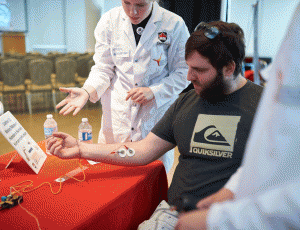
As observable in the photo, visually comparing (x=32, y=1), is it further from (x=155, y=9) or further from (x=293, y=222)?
(x=293, y=222)

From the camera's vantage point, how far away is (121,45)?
1.62m

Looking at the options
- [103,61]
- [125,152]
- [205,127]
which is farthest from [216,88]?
[103,61]

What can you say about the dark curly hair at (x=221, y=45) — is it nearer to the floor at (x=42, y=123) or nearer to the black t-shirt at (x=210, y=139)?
the black t-shirt at (x=210, y=139)

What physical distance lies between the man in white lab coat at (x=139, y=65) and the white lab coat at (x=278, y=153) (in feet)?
3.66

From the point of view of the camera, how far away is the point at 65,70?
511 centimetres

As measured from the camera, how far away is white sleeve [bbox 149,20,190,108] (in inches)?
63.1

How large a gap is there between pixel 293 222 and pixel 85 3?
11.3m

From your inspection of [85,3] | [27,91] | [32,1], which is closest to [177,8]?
[27,91]

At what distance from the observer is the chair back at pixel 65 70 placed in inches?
199

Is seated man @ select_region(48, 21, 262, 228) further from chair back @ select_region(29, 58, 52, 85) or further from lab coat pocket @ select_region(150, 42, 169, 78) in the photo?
chair back @ select_region(29, 58, 52, 85)

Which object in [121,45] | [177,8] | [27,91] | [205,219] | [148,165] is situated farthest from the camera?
[27,91]

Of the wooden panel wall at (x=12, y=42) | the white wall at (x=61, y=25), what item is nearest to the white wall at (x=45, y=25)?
the white wall at (x=61, y=25)

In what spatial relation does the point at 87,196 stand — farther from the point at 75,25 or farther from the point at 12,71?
the point at 75,25

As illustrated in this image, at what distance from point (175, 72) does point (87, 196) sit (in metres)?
0.94
